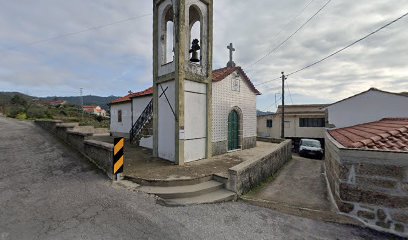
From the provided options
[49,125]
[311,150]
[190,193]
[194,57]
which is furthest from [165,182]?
[311,150]

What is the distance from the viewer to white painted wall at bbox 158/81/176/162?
27.1ft

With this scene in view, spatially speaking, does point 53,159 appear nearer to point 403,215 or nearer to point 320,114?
point 403,215

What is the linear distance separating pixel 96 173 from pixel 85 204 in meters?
2.27

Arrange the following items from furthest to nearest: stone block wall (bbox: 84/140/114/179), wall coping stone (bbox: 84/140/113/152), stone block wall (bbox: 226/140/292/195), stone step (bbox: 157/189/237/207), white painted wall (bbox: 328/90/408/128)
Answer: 1. white painted wall (bbox: 328/90/408/128)
2. wall coping stone (bbox: 84/140/113/152)
3. stone block wall (bbox: 84/140/114/179)
4. stone block wall (bbox: 226/140/292/195)
5. stone step (bbox: 157/189/237/207)

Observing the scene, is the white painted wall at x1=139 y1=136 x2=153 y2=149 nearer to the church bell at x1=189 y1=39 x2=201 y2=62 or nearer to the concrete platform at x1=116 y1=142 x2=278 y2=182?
the concrete platform at x1=116 y1=142 x2=278 y2=182

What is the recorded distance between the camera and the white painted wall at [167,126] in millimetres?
8273

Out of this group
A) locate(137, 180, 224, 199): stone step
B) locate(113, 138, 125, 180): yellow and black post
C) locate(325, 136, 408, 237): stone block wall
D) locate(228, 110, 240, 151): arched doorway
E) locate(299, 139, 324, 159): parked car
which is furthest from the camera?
locate(299, 139, 324, 159): parked car

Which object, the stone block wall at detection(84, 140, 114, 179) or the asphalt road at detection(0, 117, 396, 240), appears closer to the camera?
the asphalt road at detection(0, 117, 396, 240)

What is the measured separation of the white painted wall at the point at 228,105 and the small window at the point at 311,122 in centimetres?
1831

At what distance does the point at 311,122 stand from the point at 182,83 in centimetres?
2580

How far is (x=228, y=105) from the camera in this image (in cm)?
1112

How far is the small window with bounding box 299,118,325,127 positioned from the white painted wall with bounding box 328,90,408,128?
56.7ft

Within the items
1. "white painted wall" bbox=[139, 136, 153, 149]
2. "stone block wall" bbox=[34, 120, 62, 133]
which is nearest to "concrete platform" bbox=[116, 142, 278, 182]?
"white painted wall" bbox=[139, 136, 153, 149]

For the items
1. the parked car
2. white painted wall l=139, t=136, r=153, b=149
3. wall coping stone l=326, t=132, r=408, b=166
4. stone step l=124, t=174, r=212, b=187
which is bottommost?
the parked car
